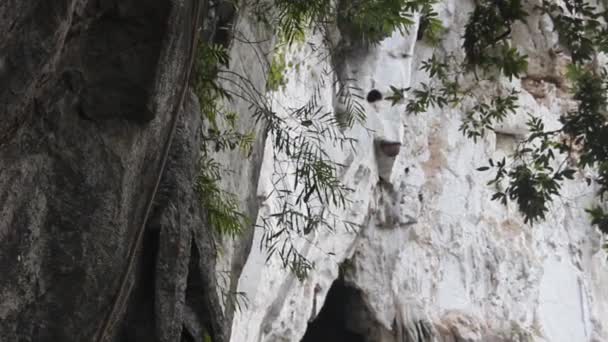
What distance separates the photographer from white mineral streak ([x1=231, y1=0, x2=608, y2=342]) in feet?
21.6

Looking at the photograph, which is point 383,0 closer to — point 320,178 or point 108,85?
point 320,178

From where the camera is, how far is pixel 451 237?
761cm

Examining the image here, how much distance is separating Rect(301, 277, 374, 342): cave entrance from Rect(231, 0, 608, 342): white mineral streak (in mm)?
→ 113

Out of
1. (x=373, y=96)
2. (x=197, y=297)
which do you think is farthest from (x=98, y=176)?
(x=373, y=96)

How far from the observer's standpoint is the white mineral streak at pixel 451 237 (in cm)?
658

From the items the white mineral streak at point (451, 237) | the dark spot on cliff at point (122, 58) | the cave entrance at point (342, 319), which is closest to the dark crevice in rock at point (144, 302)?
the dark spot on cliff at point (122, 58)

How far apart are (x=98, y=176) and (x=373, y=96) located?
15.7 ft

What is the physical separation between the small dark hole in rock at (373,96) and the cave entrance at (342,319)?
1.49 metres

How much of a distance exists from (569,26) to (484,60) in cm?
30

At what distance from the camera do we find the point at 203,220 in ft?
7.93

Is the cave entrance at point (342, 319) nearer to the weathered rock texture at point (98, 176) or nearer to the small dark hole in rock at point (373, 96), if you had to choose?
the small dark hole in rock at point (373, 96)

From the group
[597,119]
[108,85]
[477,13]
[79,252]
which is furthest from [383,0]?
[79,252]

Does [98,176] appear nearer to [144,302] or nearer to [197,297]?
[144,302]

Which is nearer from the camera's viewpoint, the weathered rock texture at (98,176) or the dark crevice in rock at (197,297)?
the weathered rock texture at (98,176)
